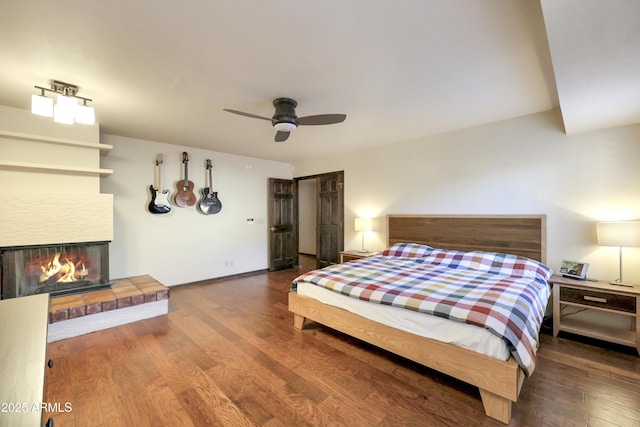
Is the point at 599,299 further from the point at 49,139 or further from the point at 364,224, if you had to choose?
the point at 49,139

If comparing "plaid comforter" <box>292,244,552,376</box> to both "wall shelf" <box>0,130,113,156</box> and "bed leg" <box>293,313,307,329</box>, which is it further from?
"wall shelf" <box>0,130,113,156</box>

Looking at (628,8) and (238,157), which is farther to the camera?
(238,157)

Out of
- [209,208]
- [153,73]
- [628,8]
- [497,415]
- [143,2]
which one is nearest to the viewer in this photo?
[628,8]

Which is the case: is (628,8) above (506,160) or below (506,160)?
above

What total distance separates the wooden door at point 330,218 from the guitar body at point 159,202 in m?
2.77

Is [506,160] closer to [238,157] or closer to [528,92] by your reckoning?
[528,92]

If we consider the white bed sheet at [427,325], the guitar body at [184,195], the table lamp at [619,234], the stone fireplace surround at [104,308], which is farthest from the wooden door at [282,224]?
the table lamp at [619,234]

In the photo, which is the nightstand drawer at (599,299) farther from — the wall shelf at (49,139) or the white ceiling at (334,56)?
the wall shelf at (49,139)

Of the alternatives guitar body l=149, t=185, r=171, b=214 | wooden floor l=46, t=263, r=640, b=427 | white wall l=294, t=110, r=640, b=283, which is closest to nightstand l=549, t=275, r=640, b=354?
wooden floor l=46, t=263, r=640, b=427

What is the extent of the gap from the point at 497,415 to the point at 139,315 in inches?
A: 139

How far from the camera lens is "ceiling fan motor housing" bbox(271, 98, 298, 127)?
2562 millimetres

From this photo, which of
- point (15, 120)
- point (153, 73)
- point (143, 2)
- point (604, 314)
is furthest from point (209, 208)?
point (604, 314)

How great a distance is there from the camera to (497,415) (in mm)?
1646

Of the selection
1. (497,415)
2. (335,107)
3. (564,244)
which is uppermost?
(335,107)
